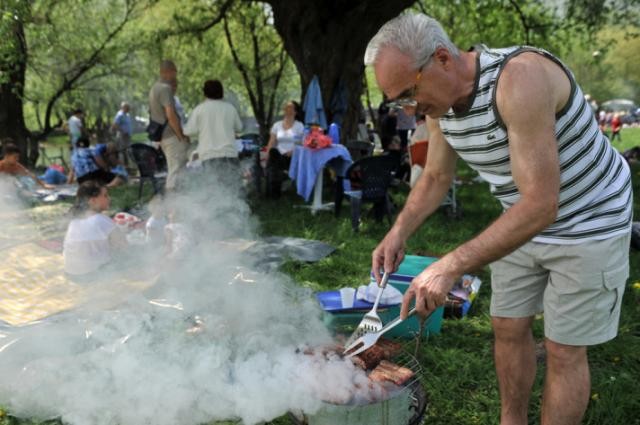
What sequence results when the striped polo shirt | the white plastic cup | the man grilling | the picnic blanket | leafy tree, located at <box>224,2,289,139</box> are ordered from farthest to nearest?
leafy tree, located at <box>224,2,289,139</box>
the picnic blanket
the white plastic cup
the striped polo shirt
the man grilling

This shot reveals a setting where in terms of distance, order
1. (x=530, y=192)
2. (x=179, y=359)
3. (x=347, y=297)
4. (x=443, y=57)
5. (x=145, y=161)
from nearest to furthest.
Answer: (x=530, y=192), (x=443, y=57), (x=179, y=359), (x=347, y=297), (x=145, y=161)

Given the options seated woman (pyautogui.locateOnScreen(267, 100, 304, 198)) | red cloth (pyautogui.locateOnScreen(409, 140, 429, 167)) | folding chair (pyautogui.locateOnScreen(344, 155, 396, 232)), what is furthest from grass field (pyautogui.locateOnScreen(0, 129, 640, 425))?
seated woman (pyautogui.locateOnScreen(267, 100, 304, 198))

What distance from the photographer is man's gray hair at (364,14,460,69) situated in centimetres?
158

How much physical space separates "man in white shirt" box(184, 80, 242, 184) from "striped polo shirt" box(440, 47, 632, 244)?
16.3 feet

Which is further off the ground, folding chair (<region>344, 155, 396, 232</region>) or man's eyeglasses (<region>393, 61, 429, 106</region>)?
man's eyeglasses (<region>393, 61, 429, 106</region>)

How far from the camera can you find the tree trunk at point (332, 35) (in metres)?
8.91

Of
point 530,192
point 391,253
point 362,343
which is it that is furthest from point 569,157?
point 362,343

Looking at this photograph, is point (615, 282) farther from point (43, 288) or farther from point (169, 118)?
point (169, 118)

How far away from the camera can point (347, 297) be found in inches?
141

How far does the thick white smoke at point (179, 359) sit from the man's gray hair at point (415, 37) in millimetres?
1375

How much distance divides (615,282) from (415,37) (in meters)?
1.18

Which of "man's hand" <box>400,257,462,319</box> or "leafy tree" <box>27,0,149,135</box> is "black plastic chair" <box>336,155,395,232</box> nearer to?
"man's hand" <box>400,257,462,319</box>

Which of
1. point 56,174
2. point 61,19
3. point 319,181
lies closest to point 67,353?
point 319,181

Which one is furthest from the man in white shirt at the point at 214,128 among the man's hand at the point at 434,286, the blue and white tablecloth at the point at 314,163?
the man's hand at the point at 434,286
